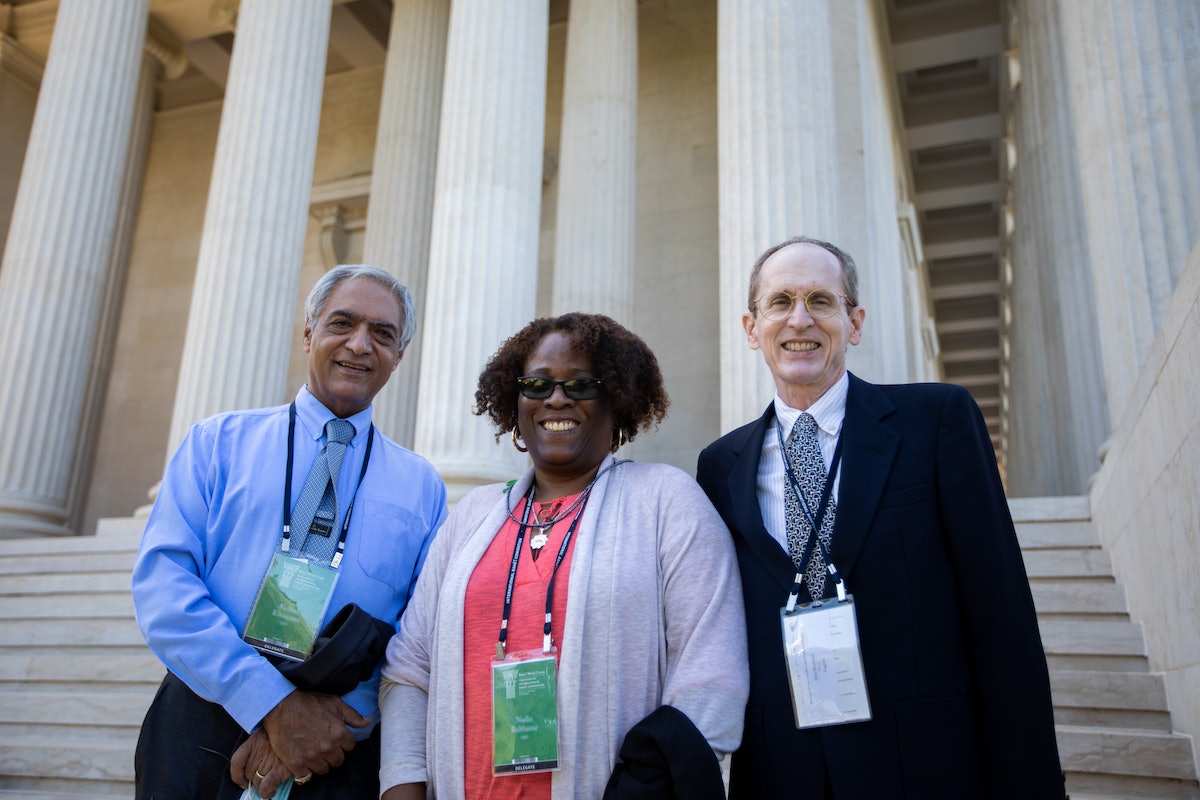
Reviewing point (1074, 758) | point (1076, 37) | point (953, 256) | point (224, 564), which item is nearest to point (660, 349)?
point (1076, 37)

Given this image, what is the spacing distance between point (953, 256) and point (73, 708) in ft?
109

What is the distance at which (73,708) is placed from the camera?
862 cm

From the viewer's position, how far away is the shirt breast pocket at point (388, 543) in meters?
3.53

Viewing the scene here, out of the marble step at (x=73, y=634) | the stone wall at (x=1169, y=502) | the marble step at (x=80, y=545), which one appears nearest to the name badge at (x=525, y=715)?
the stone wall at (x=1169, y=502)

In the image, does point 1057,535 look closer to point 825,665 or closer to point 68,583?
point 825,665

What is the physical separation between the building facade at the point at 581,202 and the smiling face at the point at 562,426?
3610 millimetres

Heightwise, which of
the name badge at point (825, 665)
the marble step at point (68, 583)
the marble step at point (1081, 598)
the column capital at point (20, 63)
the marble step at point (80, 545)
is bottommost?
the name badge at point (825, 665)

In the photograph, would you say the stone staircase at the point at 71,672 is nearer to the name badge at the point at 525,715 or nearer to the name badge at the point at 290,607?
the name badge at the point at 290,607

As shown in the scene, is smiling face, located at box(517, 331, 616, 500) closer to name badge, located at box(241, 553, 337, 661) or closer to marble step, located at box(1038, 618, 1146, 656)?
name badge, located at box(241, 553, 337, 661)

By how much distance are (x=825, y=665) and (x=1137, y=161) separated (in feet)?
30.8

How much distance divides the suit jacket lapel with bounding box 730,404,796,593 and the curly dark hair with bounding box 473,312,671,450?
0.36 meters

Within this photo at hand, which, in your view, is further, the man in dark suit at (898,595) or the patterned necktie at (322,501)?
the patterned necktie at (322,501)

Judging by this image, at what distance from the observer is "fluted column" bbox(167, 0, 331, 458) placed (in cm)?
1341

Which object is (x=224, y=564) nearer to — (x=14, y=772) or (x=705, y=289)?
(x=14, y=772)
